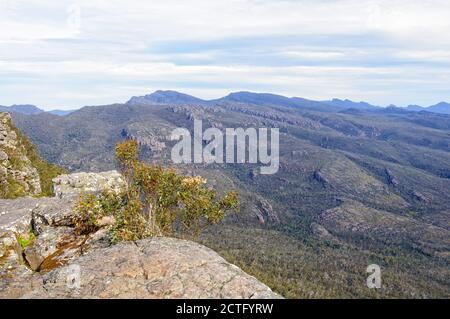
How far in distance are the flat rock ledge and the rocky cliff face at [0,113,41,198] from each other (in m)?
58.3

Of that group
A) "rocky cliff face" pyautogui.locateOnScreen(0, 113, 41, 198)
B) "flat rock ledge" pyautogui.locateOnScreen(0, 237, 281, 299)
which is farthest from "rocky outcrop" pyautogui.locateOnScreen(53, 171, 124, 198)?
"flat rock ledge" pyautogui.locateOnScreen(0, 237, 281, 299)

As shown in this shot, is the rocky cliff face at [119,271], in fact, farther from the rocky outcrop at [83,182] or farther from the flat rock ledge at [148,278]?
the rocky outcrop at [83,182]

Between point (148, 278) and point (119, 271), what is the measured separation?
163cm

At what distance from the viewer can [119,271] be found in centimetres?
2173

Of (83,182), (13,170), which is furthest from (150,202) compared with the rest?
(13,170)

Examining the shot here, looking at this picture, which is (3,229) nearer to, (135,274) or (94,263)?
(94,263)

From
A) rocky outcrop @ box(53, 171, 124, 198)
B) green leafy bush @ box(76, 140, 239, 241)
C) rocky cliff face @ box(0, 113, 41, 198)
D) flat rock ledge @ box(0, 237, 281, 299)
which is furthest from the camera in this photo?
rocky cliff face @ box(0, 113, 41, 198)

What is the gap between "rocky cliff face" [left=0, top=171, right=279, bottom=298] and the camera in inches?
800

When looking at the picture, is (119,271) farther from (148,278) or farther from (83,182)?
(83,182)

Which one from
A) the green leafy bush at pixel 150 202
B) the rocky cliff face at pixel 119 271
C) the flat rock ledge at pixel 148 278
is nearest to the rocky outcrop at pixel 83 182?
the green leafy bush at pixel 150 202

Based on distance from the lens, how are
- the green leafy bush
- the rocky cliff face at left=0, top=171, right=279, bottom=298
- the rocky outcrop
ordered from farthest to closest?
the rocky outcrop → the green leafy bush → the rocky cliff face at left=0, top=171, right=279, bottom=298

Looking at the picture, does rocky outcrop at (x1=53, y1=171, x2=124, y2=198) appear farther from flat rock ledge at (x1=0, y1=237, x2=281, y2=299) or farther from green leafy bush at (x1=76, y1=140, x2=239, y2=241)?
flat rock ledge at (x1=0, y1=237, x2=281, y2=299)

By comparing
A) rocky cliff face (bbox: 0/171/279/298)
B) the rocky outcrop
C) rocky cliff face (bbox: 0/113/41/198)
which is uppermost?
rocky cliff face (bbox: 0/171/279/298)
